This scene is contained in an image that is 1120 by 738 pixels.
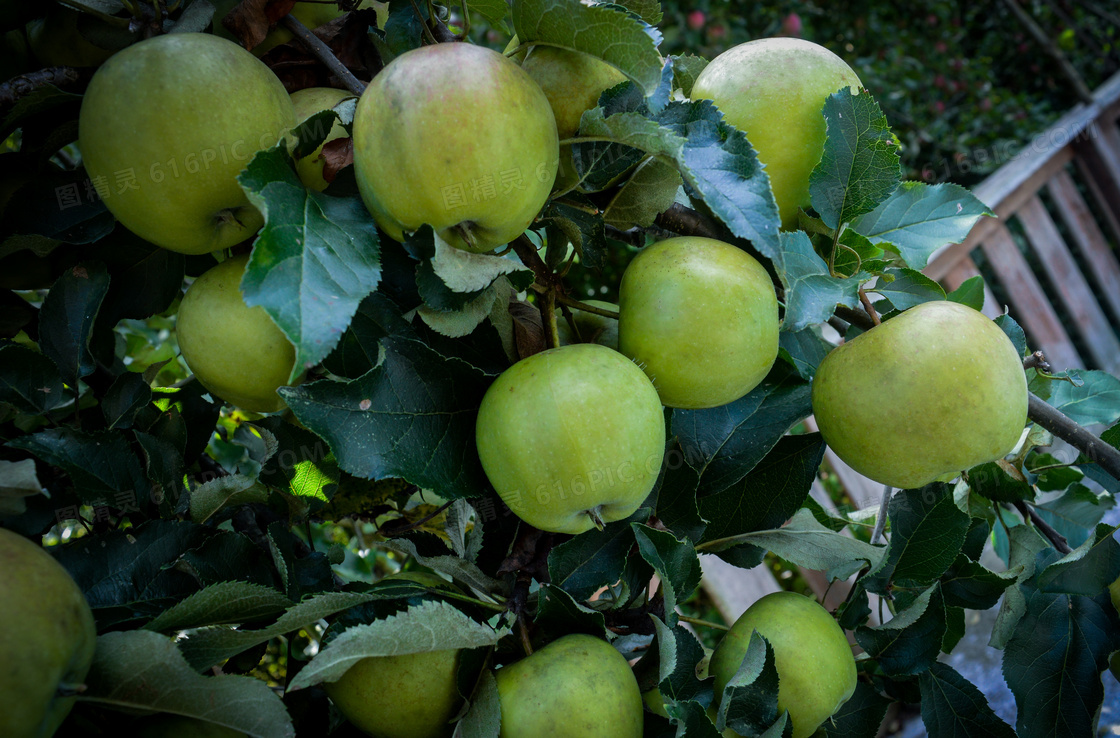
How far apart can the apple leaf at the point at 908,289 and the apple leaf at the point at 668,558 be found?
36 cm

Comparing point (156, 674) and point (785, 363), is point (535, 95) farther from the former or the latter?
point (156, 674)

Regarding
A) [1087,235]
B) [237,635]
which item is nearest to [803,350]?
[237,635]

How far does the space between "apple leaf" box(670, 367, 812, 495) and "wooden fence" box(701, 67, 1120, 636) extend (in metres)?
1.58

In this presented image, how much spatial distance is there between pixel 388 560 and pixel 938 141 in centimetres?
422

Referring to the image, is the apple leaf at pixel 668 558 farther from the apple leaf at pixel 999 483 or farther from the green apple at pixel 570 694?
the apple leaf at pixel 999 483

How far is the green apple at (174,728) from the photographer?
24.2 inches

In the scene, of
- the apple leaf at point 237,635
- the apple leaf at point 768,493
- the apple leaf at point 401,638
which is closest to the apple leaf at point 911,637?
the apple leaf at point 768,493

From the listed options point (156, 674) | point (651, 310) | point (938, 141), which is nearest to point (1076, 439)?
point (651, 310)

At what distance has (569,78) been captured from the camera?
0.67 m

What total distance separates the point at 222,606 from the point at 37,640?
6.0 inches

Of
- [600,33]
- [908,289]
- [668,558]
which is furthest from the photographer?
[908,289]

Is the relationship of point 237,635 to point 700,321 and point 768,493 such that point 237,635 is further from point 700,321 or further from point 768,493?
point 768,493

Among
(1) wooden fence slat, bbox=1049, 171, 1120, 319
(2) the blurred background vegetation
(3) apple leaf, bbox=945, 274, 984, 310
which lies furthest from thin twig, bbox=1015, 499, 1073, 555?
(2) the blurred background vegetation

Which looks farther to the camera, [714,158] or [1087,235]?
[1087,235]
